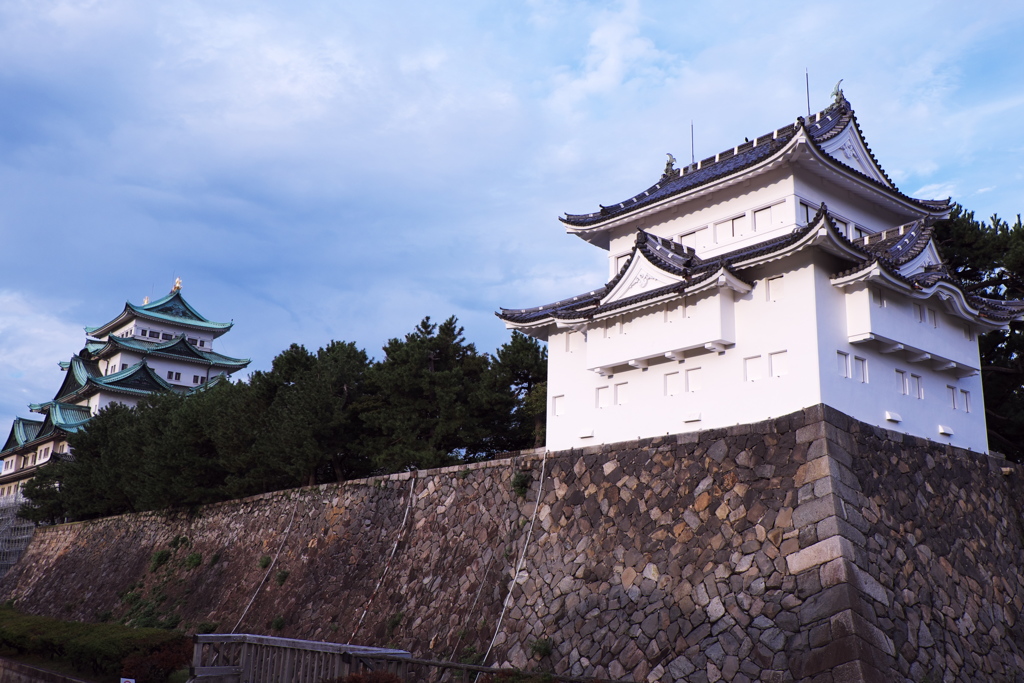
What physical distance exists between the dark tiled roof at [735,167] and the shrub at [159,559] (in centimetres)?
1956

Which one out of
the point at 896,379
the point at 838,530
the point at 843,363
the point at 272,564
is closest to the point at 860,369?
the point at 843,363

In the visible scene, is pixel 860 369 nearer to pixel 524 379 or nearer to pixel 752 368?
pixel 752 368

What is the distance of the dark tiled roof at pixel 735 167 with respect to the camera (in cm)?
1845

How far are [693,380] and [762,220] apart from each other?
424 centimetres

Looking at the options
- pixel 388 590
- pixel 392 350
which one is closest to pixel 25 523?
pixel 392 350

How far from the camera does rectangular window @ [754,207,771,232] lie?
706 inches

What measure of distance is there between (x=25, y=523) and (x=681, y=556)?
43.7 m

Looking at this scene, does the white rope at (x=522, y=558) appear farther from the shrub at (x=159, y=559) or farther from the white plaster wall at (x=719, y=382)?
the shrub at (x=159, y=559)

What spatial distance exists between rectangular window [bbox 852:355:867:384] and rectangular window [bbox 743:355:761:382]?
5.75ft

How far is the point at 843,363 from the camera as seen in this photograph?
50.0 ft

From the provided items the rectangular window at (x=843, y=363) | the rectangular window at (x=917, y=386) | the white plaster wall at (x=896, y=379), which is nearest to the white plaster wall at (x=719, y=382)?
the white plaster wall at (x=896, y=379)

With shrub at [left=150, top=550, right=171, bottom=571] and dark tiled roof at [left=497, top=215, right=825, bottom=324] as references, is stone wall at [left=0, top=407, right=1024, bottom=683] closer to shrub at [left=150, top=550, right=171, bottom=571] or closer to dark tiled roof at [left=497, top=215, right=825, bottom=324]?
dark tiled roof at [left=497, top=215, right=825, bottom=324]

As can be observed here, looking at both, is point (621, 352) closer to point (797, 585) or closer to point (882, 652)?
point (797, 585)

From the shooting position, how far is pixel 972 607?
14.3m
